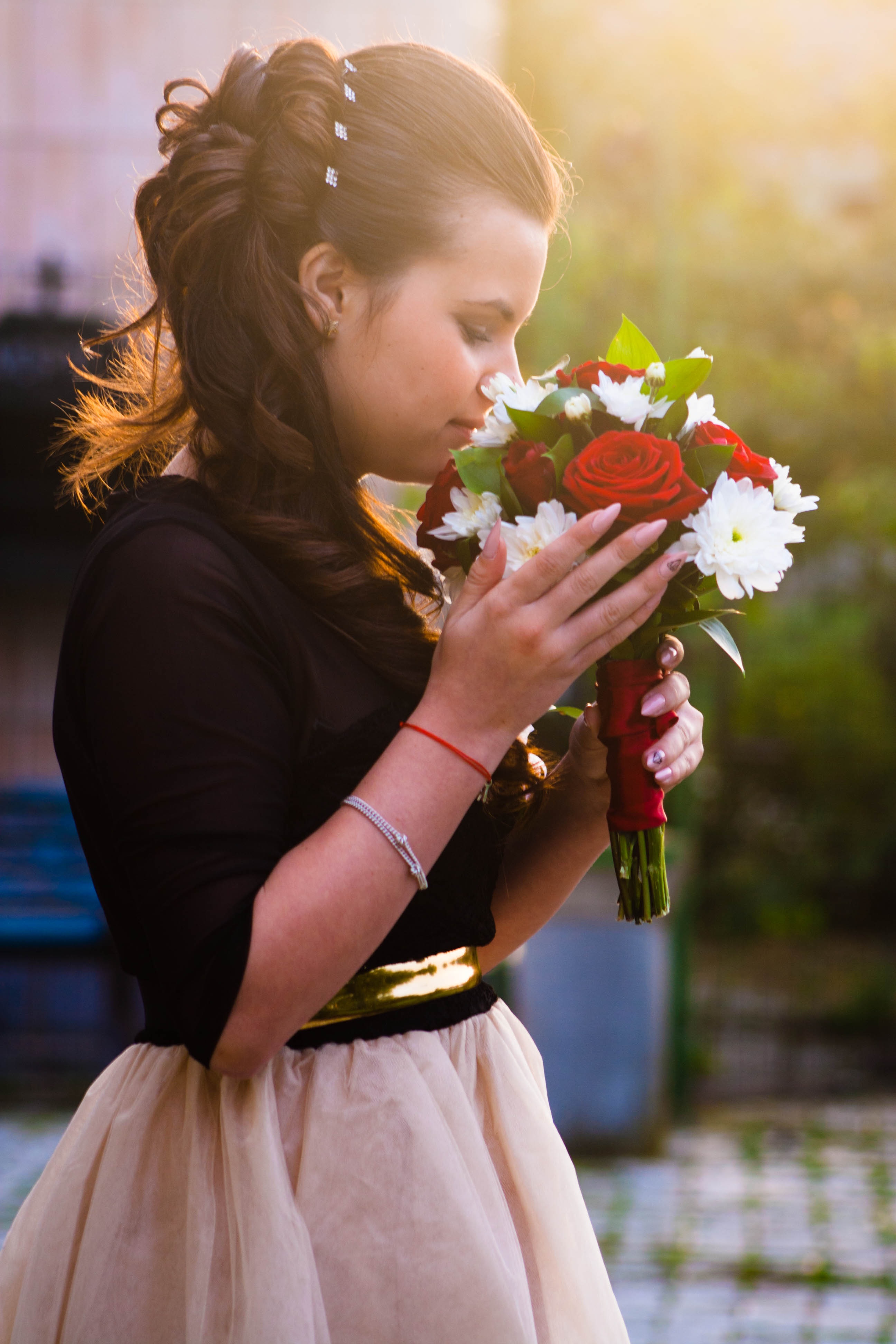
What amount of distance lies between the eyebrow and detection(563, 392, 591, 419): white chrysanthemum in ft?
0.45

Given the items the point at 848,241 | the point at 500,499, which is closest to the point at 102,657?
the point at 500,499

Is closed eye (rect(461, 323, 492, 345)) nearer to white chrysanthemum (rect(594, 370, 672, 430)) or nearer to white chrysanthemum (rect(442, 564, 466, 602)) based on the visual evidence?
white chrysanthemum (rect(594, 370, 672, 430))

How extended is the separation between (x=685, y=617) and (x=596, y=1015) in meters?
4.59

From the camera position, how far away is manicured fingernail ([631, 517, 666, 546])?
1448 mm

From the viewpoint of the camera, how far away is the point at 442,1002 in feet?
5.40

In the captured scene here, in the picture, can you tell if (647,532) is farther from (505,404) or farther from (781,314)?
(781,314)

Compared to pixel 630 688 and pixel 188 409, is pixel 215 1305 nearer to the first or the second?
pixel 630 688

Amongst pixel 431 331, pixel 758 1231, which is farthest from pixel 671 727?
pixel 758 1231

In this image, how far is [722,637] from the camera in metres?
1.82

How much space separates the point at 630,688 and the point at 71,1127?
0.88 metres

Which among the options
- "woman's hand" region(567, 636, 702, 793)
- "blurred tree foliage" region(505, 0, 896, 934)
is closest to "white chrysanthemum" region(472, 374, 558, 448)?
"woman's hand" region(567, 636, 702, 793)

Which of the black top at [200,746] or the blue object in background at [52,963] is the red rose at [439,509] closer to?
the black top at [200,746]

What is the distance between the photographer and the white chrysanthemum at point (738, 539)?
1576 millimetres

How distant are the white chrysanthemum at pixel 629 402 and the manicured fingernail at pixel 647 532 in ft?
0.75
